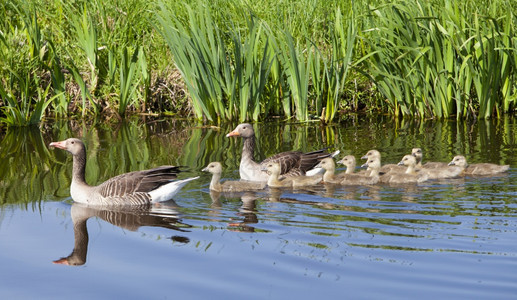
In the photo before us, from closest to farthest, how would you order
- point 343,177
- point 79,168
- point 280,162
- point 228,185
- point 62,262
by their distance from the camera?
point 62,262
point 79,168
point 228,185
point 343,177
point 280,162

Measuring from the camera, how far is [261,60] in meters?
15.5

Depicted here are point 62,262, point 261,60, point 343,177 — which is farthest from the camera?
point 261,60

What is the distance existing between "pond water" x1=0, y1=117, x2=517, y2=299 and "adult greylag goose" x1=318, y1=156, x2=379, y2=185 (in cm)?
23

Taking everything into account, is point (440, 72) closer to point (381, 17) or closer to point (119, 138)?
point (381, 17)

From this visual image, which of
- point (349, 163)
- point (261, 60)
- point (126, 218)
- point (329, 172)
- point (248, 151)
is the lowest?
point (126, 218)

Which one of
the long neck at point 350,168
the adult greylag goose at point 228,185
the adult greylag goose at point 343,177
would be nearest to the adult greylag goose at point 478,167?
the adult greylag goose at point 343,177

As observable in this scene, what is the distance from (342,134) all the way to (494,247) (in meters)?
7.71

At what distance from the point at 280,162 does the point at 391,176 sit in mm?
1661

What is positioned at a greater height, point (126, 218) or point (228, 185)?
point (228, 185)

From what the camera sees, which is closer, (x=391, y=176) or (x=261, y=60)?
(x=391, y=176)

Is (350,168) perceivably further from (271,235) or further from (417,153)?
(271,235)

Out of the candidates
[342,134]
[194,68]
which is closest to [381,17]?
→ [342,134]

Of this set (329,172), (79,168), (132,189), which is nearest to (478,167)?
(329,172)

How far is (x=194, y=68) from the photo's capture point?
Result: 15188 mm
